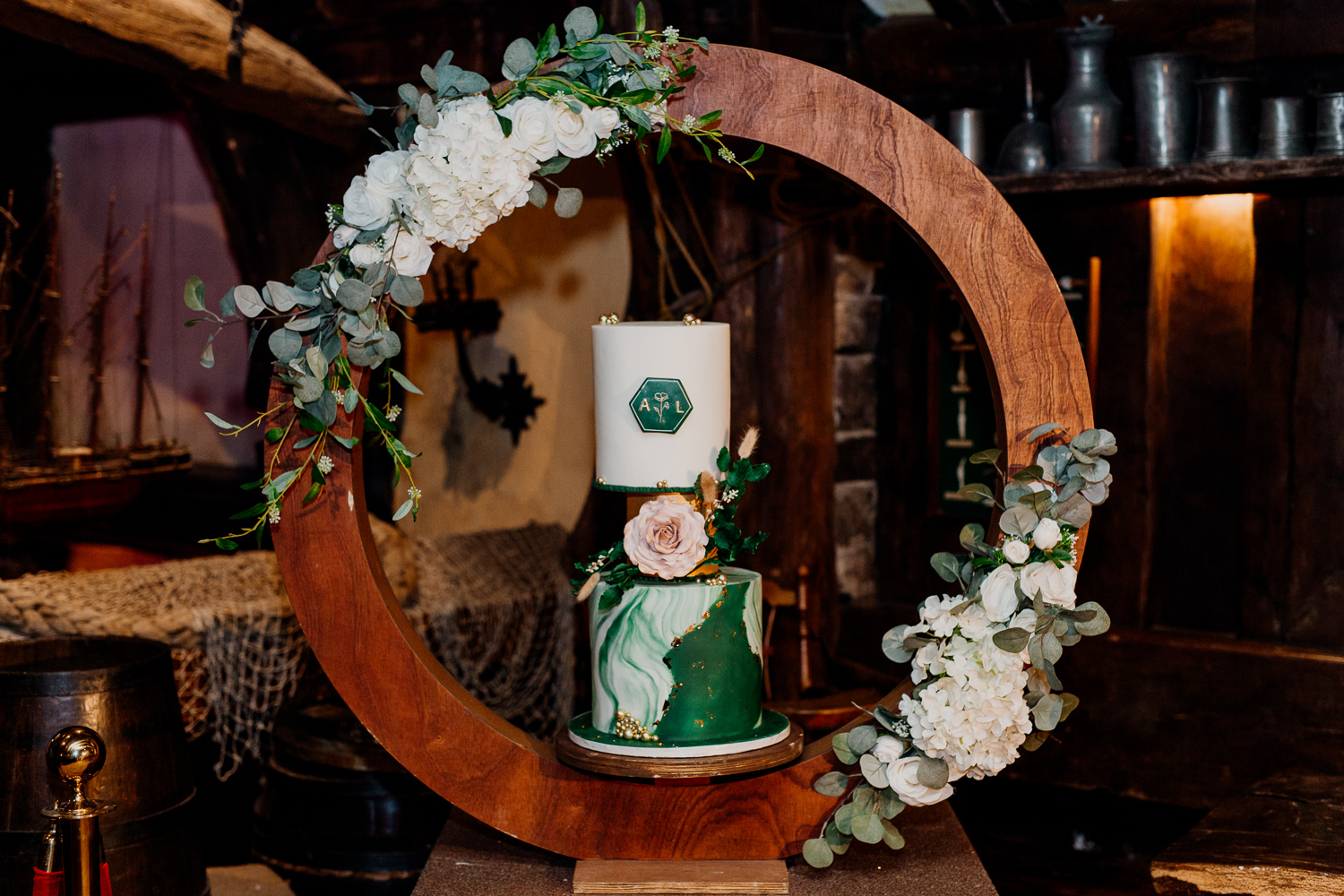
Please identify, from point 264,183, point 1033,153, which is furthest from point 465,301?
point 1033,153

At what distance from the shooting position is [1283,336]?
3.05m

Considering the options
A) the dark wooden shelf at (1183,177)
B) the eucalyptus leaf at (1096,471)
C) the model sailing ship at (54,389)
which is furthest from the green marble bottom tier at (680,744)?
the model sailing ship at (54,389)

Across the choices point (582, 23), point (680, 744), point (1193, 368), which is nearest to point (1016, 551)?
point (680, 744)

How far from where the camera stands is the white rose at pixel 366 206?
1521 millimetres

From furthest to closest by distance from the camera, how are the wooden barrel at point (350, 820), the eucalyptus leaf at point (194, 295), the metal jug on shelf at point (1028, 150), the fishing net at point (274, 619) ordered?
the metal jug on shelf at point (1028, 150)
the fishing net at point (274, 619)
the wooden barrel at point (350, 820)
the eucalyptus leaf at point (194, 295)

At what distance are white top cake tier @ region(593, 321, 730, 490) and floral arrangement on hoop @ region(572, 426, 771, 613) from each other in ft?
0.10

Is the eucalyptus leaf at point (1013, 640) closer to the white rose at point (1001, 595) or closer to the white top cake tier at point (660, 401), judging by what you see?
the white rose at point (1001, 595)

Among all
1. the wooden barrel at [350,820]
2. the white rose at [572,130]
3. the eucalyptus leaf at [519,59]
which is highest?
the eucalyptus leaf at [519,59]

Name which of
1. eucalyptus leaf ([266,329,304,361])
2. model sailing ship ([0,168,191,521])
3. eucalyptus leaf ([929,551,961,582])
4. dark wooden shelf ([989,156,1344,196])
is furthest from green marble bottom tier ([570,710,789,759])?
model sailing ship ([0,168,191,521])

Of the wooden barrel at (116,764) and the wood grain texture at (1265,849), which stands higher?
the wooden barrel at (116,764)

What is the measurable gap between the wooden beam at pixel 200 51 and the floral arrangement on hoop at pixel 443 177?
53.4 inches

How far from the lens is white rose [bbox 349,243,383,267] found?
154cm

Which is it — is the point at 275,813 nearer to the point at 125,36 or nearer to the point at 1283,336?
the point at 125,36

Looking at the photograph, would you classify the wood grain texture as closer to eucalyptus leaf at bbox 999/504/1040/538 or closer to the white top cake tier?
eucalyptus leaf at bbox 999/504/1040/538
